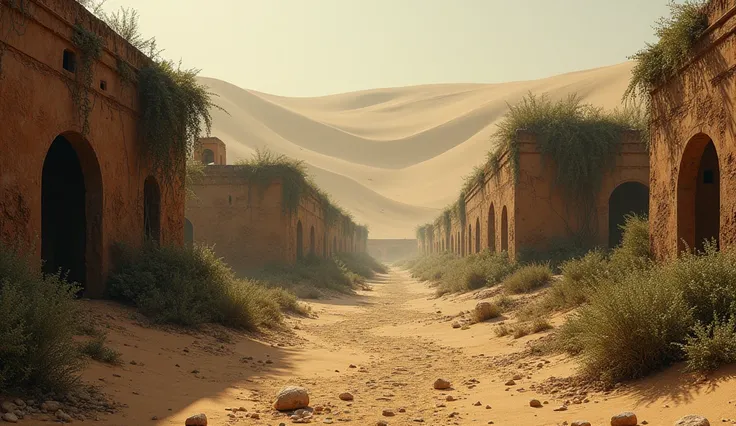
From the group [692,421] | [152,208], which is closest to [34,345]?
[692,421]

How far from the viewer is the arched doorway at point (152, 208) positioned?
11.9 m

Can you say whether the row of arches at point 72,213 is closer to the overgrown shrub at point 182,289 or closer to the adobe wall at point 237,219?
the overgrown shrub at point 182,289

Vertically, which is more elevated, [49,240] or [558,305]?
[49,240]

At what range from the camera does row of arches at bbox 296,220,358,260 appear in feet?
83.1

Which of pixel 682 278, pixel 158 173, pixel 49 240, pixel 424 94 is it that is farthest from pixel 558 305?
pixel 424 94

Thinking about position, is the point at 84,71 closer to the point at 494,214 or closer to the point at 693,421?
the point at 693,421

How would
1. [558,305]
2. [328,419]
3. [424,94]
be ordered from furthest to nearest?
[424,94], [558,305], [328,419]

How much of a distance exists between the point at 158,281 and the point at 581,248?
1029 centimetres

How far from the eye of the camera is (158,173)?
11.9 m

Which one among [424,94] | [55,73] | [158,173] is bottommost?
[158,173]

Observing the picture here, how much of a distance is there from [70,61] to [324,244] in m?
25.2

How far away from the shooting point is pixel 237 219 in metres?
20.8

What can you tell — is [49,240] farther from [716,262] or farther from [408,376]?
[716,262]

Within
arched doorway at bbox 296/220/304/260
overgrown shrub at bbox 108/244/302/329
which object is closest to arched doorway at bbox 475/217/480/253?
arched doorway at bbox 296/220/304/260
